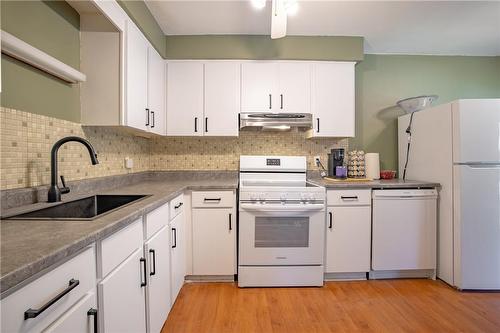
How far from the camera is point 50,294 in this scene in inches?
26.5

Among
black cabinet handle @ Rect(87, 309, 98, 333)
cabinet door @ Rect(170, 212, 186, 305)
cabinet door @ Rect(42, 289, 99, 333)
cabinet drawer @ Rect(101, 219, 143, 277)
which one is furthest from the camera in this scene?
cabinet door @ Rect(170, 212, 186, 305)

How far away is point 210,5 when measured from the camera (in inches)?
82.8

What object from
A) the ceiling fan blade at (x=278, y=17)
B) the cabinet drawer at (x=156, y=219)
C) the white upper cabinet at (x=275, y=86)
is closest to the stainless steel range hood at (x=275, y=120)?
the white upper cabinet at (x=275, y=86)

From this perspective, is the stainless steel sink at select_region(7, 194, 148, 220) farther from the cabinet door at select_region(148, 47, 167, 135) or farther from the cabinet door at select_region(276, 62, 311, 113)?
the cabinet door at select_region(276, 62, 311, 113)

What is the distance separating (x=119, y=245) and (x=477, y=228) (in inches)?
104

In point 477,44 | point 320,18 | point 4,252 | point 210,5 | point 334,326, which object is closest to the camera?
point 4,252

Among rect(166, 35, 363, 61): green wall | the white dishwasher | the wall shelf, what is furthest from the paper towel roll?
the wall shelf

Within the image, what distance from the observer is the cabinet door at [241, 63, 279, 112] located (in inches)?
102

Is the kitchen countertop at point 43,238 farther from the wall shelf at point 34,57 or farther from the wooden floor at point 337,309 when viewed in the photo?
the wooden floor at point 337,309

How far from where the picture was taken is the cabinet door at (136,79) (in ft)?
5.95

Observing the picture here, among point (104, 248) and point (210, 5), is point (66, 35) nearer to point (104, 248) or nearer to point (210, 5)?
point (210, 5)

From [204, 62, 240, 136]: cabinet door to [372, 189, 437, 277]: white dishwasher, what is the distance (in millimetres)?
1543

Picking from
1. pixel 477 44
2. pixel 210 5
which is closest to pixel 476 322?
pixel 477 44

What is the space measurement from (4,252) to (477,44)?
159 inches
